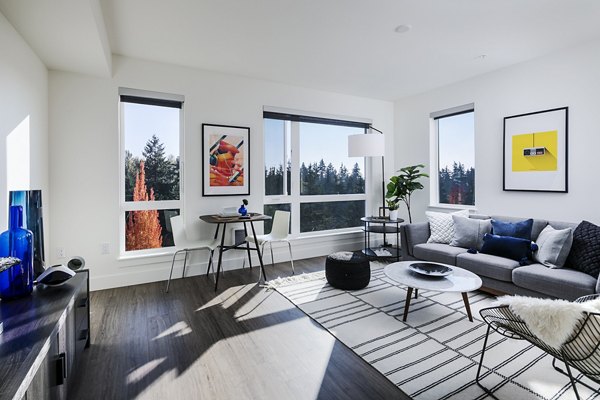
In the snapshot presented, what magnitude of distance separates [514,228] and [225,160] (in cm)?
349

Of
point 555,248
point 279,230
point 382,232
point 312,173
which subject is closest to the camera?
point 555,248

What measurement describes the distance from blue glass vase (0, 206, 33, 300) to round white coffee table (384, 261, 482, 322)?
2550 mm

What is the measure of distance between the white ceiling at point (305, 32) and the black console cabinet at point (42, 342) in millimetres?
1860

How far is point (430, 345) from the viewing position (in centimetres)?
230

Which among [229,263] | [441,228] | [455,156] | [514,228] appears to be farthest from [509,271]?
[229,263]

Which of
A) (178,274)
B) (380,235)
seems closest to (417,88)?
(380,235)

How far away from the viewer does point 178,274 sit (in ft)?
12.8

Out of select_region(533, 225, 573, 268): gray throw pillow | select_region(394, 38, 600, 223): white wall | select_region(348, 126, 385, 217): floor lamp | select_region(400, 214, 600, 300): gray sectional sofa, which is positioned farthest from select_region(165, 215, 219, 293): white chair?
select_region(394, 38, 600, 223): white wall

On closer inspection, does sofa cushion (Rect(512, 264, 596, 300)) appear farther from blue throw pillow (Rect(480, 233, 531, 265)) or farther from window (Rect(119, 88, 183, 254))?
window (Rect(119, 88, 183, 254))

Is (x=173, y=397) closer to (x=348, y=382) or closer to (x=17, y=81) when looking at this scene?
(x=348, y=382)

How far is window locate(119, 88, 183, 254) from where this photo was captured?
3.74 m

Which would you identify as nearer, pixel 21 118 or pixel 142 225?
pixel 21 118

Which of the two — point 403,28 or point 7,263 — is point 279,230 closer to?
point 403,28

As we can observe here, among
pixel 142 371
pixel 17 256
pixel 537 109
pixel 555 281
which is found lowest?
pixel 142 371
